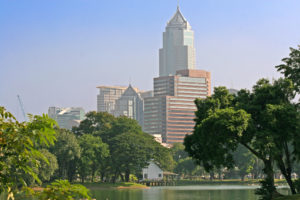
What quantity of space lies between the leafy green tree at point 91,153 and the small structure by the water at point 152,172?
23655 mm

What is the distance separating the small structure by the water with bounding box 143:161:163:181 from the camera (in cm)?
13225

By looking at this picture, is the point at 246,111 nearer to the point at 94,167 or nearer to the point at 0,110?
the point at 0,110

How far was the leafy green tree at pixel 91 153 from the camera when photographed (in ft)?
342

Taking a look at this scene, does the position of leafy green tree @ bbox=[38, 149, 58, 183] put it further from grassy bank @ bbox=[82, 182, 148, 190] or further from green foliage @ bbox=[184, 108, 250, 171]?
green foliage @ bbox=[184, 108, 250, 171]

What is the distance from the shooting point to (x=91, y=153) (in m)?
104

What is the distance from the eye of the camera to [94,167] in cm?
11144

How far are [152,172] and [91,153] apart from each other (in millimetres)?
31655

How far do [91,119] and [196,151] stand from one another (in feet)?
273

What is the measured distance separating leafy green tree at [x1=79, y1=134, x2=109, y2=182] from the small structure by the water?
23655 mm

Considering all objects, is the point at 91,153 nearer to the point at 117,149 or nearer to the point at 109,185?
the point at 109,185

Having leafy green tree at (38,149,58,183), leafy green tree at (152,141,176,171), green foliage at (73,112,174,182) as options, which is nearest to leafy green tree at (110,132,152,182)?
Answer: green foliage at (73,112,174,182)

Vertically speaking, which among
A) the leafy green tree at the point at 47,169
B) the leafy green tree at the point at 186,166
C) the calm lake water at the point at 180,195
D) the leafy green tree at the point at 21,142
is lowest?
the calm lake water at the point at 180,195

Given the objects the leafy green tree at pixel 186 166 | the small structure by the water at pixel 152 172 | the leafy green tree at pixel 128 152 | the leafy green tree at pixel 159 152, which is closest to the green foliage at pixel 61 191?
the leafy green tree at pixel 128 152

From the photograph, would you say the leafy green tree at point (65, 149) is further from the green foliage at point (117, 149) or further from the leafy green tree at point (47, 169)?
the leafy green tree at point (47, 169)
